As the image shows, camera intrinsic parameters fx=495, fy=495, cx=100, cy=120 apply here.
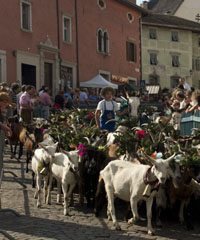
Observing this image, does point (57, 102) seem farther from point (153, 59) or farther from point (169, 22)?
point (169, 22)

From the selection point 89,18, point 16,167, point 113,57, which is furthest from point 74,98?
point 113,57

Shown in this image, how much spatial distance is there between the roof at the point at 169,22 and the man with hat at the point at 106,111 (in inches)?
1752

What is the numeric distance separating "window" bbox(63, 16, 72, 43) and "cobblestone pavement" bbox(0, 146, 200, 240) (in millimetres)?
22250

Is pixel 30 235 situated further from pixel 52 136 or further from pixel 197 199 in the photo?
pixel 52 136

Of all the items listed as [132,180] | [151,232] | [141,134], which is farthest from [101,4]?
[151,232]

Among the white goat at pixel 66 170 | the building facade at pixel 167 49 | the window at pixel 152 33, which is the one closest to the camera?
the white goat at pixel 66 170

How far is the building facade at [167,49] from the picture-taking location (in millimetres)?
55219

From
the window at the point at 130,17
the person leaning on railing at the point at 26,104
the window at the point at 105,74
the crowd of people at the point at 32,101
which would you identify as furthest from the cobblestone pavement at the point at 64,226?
the window at the point at 130,17

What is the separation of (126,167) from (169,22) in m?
50.9

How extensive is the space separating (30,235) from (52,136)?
3.31 meters

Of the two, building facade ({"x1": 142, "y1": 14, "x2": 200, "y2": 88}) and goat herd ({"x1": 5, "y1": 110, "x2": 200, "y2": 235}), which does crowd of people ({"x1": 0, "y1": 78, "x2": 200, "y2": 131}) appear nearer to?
goat herd ({"x1": 5, "y1": 110, "x2": 200, "y2": 235})

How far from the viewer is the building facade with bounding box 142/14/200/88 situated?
5522cm

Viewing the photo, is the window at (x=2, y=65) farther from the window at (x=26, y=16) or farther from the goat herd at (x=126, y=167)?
the goat herd at (x=126, y=167)

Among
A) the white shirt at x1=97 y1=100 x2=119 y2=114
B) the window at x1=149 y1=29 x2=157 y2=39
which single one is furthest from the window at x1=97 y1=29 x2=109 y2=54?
the white shirt at x1=97 y1=100 x2=119 y2=114
